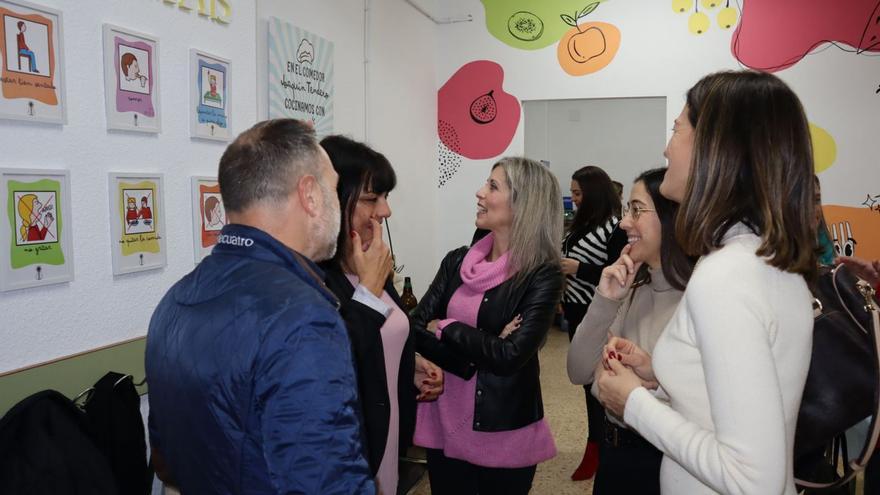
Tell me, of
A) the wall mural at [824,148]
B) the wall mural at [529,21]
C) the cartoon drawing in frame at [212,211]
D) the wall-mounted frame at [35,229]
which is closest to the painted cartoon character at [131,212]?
the wall-mounted frame at [35,229]

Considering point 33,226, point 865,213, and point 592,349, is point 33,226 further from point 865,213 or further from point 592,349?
point 865,213

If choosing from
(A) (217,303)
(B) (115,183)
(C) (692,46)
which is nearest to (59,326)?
(B) (115,183)

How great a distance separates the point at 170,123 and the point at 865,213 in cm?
448

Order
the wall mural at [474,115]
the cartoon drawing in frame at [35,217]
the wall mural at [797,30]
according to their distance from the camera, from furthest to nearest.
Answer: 1. the wall mural at [474,115]
2. the wall mural at [797,30]
3. the cartoon drawing in frame at [35,217]

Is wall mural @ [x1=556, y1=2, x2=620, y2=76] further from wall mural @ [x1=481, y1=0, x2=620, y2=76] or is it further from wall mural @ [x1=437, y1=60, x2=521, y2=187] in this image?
wall mural @ [x1=437, y1=60, x2=521, y2=187]

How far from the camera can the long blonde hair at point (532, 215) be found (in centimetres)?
203

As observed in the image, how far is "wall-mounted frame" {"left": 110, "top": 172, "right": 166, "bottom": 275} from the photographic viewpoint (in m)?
1.77

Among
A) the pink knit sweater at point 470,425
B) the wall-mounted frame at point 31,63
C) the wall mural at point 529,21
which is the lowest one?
the pink knit sweater at point 470,425

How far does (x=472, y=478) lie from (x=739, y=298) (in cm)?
134

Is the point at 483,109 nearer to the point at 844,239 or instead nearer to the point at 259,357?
the point at 844,239

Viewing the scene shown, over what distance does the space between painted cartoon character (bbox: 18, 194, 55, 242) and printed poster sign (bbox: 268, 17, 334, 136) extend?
58.2 inches

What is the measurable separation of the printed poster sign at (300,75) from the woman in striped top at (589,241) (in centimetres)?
153

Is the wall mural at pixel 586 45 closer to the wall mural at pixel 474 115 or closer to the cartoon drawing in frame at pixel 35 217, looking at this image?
the wall mural at pixel 474 115

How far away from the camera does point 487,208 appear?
214 cm
